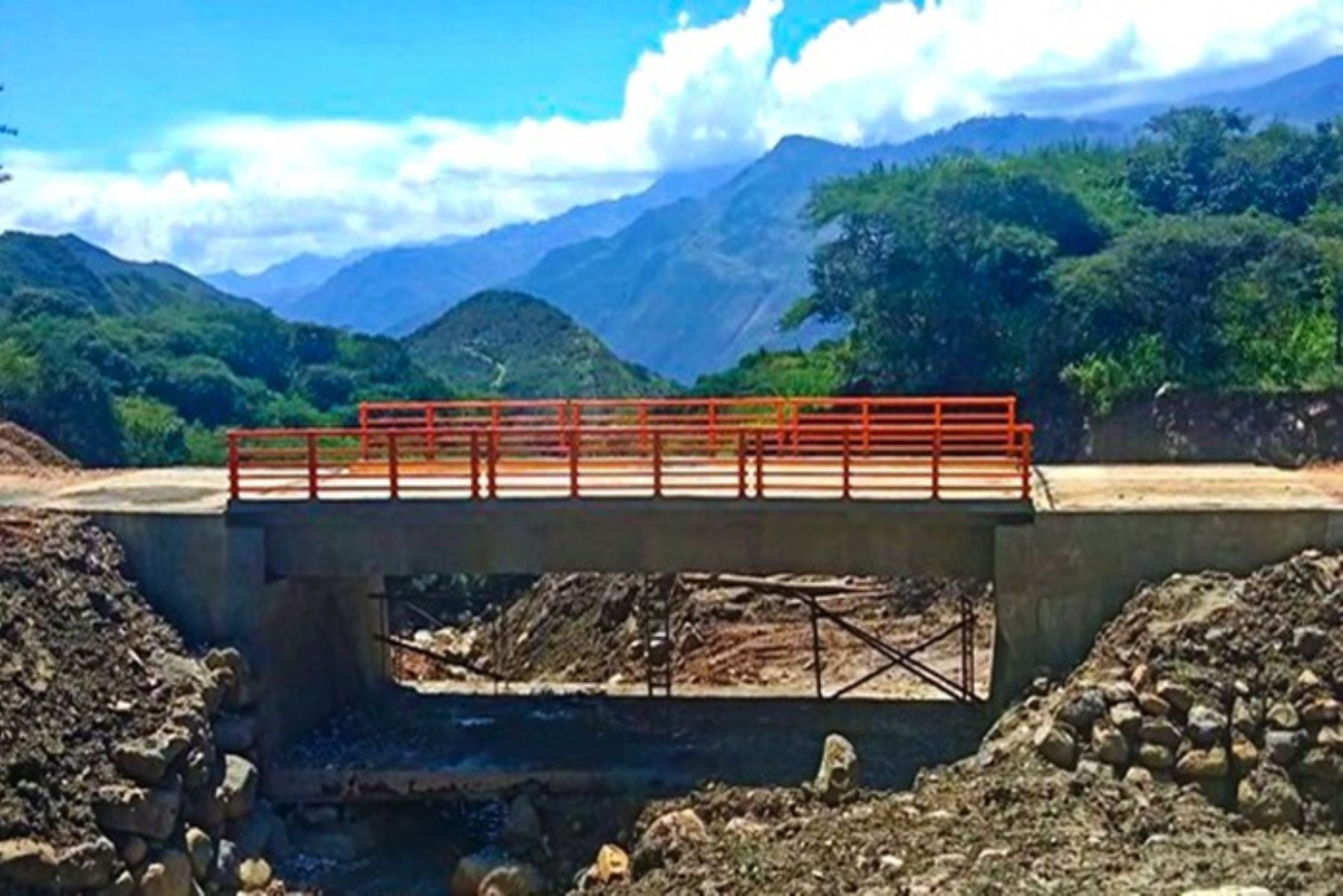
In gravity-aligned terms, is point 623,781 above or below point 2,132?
below

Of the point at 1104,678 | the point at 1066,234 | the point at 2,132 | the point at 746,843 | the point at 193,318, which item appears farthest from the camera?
the point at 193,318

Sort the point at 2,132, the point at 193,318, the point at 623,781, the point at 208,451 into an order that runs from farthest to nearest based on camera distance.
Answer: the point at 193,318
the point at 208,451
the point at 2,132
the point at 623,781

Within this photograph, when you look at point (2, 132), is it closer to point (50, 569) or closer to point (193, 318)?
point (50, 569)

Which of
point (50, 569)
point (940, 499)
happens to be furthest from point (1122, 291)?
point (50, 569)

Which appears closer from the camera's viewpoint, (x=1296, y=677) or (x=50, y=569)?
(x=1296, y=677)

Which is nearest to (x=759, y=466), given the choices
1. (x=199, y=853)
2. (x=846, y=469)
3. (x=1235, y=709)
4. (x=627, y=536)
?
(x=846, y=469)

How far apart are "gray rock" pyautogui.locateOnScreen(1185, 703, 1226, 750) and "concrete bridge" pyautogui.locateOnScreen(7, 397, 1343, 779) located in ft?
8.48

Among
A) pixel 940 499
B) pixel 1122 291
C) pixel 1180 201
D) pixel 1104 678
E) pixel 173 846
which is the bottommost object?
pixel 173 846

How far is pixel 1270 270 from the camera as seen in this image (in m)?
33.9

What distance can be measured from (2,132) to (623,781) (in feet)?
68.0

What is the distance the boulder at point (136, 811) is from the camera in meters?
18.2

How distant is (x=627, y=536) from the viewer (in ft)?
73.5

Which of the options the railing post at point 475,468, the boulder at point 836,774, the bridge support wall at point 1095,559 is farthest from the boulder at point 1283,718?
the railing post at point 475,468

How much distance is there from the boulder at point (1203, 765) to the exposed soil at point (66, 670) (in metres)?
12.6
